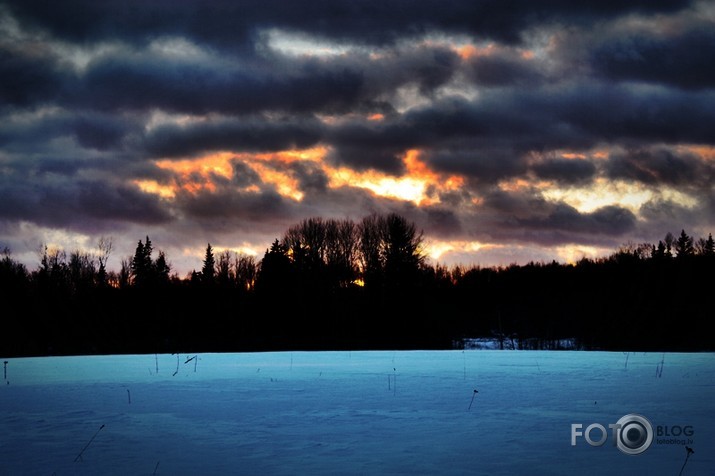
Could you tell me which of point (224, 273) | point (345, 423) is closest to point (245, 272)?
point (224, 273)

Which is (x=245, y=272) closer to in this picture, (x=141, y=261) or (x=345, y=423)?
(x=141, y=261)

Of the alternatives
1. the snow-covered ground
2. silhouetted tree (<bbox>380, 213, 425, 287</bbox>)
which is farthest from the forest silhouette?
the snow-covered ground

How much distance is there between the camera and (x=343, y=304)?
56.8 meters

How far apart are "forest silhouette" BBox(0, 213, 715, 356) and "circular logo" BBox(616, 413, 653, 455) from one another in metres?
37.2

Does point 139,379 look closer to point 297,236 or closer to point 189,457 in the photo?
point 189,457

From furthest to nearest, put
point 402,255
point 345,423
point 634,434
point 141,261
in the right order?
point 141,261
point 402,255
point 345,423
point 634,434

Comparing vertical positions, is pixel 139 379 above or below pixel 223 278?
below

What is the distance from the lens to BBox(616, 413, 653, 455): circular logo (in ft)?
20.5

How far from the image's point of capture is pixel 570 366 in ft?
56.3

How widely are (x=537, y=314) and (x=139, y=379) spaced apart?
170ft

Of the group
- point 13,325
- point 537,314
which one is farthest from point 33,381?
point 537,314

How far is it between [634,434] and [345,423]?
3404mm

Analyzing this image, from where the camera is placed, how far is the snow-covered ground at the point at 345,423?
573cm

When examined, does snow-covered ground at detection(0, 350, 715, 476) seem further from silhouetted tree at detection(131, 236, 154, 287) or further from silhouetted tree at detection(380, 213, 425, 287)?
silhouetted tree at detection(131, 236, 154, 287)
